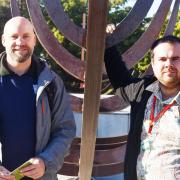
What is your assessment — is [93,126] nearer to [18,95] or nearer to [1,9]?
[18,95]

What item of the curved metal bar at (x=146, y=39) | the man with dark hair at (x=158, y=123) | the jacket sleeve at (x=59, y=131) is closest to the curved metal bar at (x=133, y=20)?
the curved metal bar at (x=146, y=39)

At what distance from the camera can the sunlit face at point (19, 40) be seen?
6.28ft

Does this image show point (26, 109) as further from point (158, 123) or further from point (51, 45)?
point (51, 45)

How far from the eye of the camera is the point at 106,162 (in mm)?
3865

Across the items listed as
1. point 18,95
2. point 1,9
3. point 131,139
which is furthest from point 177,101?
point 1,9

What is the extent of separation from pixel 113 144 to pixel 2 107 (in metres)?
2.21

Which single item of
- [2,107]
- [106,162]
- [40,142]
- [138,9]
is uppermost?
[138,9]

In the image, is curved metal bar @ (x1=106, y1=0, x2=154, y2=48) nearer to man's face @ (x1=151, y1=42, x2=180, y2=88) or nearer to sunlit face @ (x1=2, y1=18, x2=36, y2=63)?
man's face @ (x1=151, y1=42, x2=180, y2=88)

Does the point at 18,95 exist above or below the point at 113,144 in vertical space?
above

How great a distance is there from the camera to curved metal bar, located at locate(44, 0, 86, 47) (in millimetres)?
3463

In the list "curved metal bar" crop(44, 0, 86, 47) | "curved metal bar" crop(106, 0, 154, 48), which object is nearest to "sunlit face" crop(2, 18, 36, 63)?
"curved metal bar" crop(106, 0, 154, 48)

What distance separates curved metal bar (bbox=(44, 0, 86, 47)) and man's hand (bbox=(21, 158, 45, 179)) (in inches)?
68.6

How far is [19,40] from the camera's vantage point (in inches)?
75.1

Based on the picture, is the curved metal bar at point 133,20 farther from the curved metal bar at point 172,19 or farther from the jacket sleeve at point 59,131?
the jacket sleeve at point 59,131
